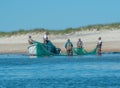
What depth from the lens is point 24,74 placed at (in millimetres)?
39500

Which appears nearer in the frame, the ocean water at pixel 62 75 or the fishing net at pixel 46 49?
the ocean water at pixel 62 75

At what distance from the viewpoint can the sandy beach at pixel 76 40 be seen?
7003 centimetres

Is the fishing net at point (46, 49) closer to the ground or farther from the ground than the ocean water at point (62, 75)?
farther from the ground

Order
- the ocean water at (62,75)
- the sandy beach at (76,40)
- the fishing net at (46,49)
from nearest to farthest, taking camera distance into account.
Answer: the ocean water at (62,75)
the fishing net at (46,49)
the sandy beach at (76,40)

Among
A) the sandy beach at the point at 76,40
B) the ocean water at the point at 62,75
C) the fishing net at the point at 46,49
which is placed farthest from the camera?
the sandy beach at the point at 76,40

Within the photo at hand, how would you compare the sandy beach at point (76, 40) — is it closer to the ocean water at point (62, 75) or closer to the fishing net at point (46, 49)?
the fishing net at point (46, 49)

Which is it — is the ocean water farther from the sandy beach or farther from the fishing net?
the sandy beach

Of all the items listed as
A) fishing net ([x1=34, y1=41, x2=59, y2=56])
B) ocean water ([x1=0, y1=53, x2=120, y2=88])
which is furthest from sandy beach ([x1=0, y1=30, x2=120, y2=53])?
ocean water ([x1=0, y1=53, x2=120, y2=88])

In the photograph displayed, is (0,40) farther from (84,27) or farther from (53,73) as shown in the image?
(53,73)

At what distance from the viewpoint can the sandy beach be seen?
230 ft

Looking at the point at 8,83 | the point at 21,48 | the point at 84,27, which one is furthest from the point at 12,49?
the point at 8,83

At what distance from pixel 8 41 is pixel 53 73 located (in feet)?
177

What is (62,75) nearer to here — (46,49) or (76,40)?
(46,49)

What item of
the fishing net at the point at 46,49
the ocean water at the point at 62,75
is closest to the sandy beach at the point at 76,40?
the fishing net at the point at 46,49
